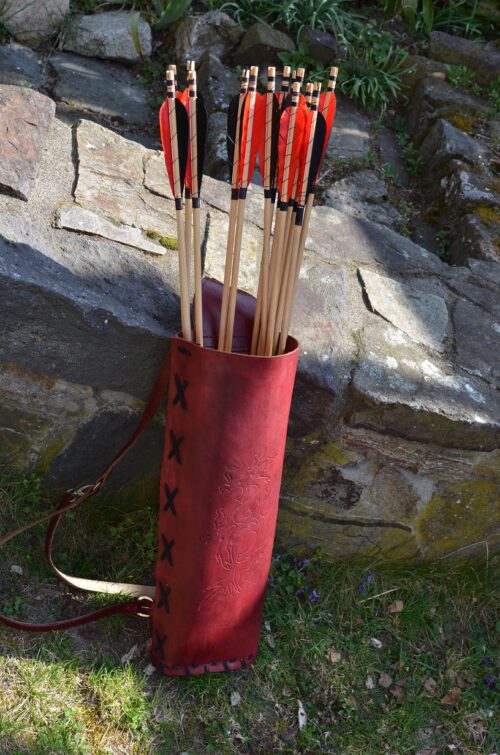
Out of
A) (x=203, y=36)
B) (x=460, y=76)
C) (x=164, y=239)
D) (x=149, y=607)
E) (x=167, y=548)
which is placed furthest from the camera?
(x=460, y=76)

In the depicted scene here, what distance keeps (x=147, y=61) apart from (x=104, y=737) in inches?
121

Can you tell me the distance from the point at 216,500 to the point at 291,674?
1.92 ft

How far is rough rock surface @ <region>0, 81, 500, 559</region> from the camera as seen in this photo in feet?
6.04

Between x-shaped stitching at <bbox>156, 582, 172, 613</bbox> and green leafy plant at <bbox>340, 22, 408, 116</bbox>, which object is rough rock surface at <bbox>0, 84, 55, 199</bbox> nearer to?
x-shaped stitching at <bbox>156, 582, 172, 613</bbox>

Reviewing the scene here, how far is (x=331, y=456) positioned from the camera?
208 centimetres

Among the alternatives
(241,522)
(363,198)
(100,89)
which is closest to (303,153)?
(241,522)

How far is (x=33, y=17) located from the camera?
3.60m

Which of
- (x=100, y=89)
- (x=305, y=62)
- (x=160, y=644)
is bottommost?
(x=160, y=644)

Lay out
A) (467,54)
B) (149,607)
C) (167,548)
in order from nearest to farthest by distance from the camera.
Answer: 1. (167,548)
2. (149,607)
3. (467,54)

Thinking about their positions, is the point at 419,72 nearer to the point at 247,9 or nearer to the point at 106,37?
the point at 247,9

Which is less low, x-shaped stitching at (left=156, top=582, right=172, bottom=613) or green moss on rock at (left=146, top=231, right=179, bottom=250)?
green moss on rock at (left=146, top=231, right=179, bottom=250)

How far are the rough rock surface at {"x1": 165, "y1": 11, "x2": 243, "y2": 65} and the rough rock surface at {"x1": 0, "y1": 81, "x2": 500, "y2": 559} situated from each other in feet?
5.31

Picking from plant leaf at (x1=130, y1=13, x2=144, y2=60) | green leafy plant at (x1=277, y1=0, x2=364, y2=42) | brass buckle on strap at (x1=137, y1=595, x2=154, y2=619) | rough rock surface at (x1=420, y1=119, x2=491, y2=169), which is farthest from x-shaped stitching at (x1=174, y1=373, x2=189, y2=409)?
green leafy plant at (x1=277, y1=0, x2=364, y2=42)

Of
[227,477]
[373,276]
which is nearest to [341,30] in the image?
[373,276]
